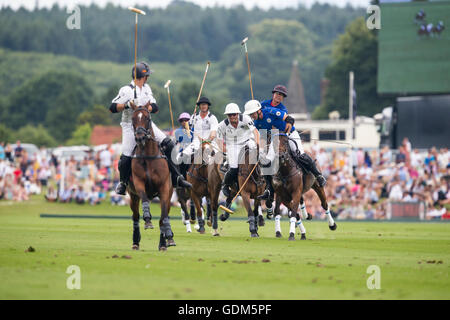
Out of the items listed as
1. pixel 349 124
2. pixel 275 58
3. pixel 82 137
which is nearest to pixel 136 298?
pixel 349 124

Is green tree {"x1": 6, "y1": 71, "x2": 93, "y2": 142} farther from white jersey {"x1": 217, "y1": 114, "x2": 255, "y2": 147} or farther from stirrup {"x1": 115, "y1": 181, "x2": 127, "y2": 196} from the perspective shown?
stirrup {"x1": 115, "y1": 181, "x2": 127, "y2": 196}

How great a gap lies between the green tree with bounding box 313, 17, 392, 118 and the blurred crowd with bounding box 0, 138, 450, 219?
42.4 meters

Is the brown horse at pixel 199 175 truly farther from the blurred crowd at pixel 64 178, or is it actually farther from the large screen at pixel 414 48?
the large screen at pixel 414 48

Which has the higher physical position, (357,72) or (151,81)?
(151,81)

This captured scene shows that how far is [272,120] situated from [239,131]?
0.82 m

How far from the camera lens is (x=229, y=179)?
19547 mm

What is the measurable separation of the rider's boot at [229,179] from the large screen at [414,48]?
19175 mm

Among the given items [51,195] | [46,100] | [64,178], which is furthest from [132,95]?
[46,100]

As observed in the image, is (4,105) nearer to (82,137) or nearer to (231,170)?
(82,137)

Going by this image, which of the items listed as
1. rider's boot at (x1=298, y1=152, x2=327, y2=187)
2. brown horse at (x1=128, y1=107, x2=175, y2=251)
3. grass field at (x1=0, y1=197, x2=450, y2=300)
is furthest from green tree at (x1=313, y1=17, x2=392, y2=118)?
brown horse at (x1=128, y1=107, x2=175, y2=251)

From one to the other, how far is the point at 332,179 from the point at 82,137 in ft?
263

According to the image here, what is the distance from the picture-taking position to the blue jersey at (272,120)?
731 inches

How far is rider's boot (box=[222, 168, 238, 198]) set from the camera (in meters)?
19.4

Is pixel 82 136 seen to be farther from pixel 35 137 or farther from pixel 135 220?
pixel 135 220
